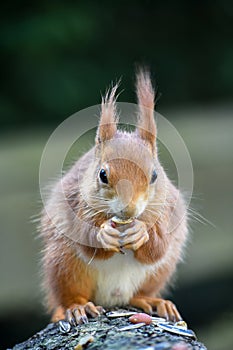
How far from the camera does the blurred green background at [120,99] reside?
212cm

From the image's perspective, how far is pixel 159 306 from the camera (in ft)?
4.49

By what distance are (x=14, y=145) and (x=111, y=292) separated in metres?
1.26

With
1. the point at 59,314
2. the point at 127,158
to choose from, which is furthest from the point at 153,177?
the point at 59,314

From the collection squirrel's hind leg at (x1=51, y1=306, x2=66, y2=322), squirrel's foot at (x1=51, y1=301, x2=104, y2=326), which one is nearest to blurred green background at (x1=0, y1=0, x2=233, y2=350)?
squirrel's hind leg at (x1=51, y1=306, x2=66, y2=322)

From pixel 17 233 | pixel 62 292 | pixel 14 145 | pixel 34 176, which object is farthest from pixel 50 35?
pixel 62 292

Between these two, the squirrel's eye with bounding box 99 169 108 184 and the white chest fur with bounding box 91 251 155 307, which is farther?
the white chest fur with bounding box 91 251 155 307

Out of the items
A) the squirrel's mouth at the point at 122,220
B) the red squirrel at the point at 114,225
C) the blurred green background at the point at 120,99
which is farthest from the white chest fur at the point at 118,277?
the blurred green background at the point at 120,99

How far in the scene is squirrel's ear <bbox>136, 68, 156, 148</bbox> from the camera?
4.08 feet

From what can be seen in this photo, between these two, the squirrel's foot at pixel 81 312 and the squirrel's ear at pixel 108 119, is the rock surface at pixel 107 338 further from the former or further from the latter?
the squirrel's ear at pixel 108 119

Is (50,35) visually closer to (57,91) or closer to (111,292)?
(57,91)

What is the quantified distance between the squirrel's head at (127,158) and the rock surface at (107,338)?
0.52ft

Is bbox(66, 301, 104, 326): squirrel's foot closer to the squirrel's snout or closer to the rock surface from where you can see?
the rock surface

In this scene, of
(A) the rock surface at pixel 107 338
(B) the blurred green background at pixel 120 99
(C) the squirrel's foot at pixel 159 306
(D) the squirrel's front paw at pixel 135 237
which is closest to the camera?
(A) the rock surface at pixel 107 338

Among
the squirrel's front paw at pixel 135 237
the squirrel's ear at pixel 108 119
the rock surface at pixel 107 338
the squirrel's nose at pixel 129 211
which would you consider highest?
the squirrel's ear at pixel 108 119
